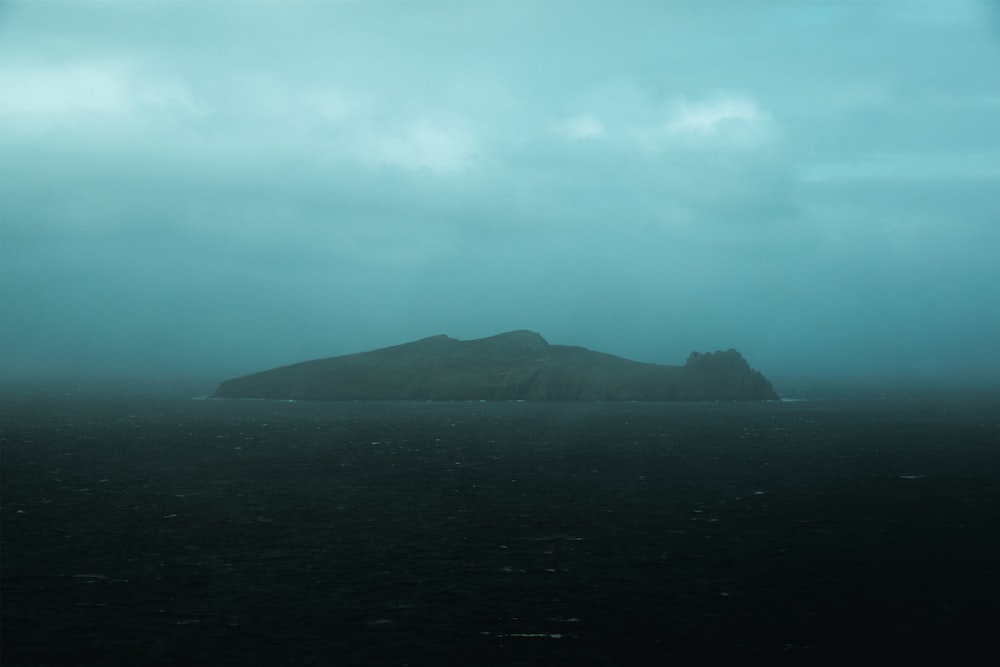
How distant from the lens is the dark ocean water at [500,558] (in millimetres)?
41281

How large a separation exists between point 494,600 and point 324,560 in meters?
13.9

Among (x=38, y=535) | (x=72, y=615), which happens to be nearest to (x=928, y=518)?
(x=72, y=615)

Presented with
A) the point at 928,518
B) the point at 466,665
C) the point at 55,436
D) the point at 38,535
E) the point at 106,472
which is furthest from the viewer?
the point at 55,436

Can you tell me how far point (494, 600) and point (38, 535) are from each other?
117ft

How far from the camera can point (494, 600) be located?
1892 inches

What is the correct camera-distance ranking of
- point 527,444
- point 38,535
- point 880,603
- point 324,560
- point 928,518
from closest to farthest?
point 880,603 < point 324,560 < point 38,535 < point 928,518 < point 527,444

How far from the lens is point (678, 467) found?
104 m

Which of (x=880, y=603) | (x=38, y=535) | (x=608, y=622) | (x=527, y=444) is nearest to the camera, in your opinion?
(x=608, y=622)

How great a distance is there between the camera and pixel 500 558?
188 feet

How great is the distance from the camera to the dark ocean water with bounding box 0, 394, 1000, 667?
41.3 metres

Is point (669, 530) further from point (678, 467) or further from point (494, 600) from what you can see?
point (678, 467)

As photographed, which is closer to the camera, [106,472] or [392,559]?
[392,559]

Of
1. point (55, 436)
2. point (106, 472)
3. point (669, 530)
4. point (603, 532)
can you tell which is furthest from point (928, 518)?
point (55, 436)

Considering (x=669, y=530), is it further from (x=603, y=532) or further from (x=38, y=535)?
(x=38, y=535)
